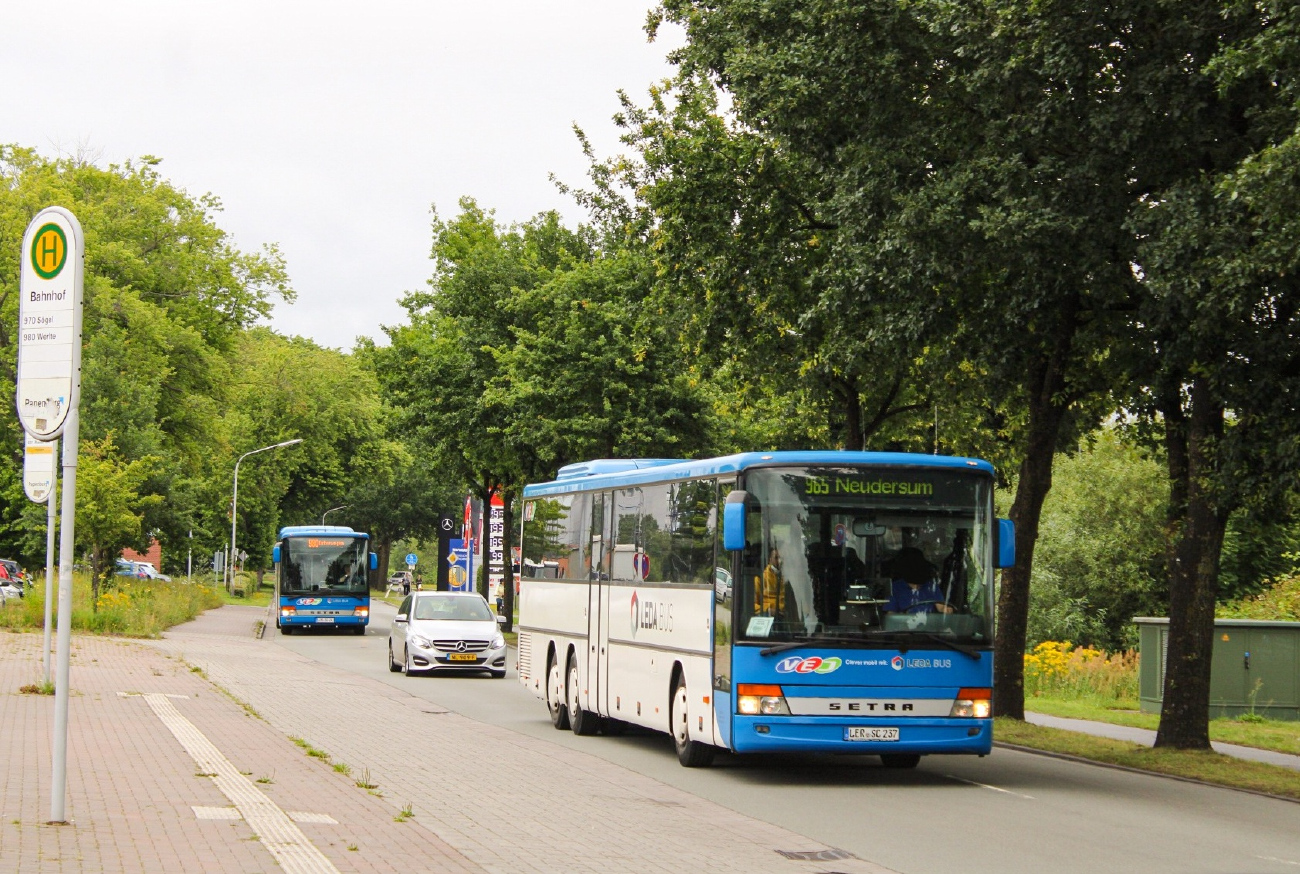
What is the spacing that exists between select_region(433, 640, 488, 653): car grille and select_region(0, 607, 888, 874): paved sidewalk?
8222 mm

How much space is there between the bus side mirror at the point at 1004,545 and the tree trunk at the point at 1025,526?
18.5 feet

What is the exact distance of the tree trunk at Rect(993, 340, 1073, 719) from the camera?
20.6 meters

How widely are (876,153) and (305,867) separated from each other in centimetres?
1193

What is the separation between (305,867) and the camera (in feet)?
29.3

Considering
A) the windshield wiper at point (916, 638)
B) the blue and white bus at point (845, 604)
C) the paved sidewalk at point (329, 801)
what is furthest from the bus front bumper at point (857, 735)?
the paved sidewalk at point (329, 801)

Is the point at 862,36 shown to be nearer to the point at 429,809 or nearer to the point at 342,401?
the point at 429,809

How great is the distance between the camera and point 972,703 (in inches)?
582

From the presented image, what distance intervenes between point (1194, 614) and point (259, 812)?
10774mm

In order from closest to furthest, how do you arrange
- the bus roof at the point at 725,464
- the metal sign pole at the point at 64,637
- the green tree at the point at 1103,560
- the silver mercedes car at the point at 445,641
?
the metal sign pole at the point at 64,637
the bus roof at the point at 725,464
the silver mercedes car at the point at 445,641
the green tree at the point at 1103,560

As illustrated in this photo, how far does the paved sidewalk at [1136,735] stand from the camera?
18.2m

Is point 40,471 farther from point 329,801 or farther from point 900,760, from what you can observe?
point 900,760

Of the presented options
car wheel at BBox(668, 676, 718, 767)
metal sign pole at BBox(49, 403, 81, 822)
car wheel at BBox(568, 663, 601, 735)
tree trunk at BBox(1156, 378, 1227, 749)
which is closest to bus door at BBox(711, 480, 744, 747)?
car wheel at BBox(668, 676, 718, 767)

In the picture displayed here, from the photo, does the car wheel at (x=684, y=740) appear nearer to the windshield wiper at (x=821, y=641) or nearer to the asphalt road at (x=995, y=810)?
the asphalt road at (x=995, y=810)

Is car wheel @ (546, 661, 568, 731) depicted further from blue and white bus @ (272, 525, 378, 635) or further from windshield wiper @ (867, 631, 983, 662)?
blue and white bus @ (272, 525, 378, 635)
